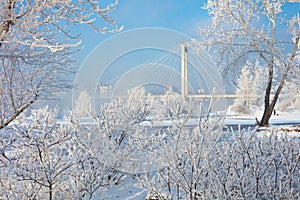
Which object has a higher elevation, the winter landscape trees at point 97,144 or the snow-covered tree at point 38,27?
the snow-covered tree at point 38,27

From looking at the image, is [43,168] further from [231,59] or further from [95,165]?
[231,59]

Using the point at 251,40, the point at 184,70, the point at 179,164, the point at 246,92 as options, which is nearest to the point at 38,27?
the point at 179,164

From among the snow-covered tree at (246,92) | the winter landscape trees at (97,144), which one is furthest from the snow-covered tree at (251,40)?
the snow-covered tree at (246,92)

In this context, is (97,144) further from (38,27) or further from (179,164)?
(38,27)

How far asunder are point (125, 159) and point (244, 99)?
27.1 meters

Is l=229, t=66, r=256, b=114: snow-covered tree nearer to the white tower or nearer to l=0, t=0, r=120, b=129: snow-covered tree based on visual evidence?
the white tower

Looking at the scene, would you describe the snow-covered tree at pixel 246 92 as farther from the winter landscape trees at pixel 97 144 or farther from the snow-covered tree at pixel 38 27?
the snow-covered tree at pixel 38 27

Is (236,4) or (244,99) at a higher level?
(236,4)

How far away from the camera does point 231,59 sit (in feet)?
35.2

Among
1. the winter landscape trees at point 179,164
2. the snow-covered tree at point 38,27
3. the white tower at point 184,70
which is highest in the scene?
the white tower at point 184,70

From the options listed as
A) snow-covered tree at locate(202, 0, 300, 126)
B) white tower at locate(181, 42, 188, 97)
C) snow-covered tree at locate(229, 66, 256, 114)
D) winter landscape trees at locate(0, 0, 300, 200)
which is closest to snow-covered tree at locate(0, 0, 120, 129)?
winter landscape trees at locate(0, 0, 300, 200)

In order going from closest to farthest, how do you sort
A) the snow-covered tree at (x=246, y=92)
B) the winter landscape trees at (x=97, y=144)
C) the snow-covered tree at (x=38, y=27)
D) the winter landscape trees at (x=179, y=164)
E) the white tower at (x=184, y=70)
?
1. the snow-covered tree at (x=38, y=27)
2. the winter landscape trees at (x=97, y=144)
3. the winter landscape trees at (x=179, y=164)
4. the white tower at (x=184, y=70)
5. the snow-covered tree at (x=246, y=92)

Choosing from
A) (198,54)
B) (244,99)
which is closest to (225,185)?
(198,54)

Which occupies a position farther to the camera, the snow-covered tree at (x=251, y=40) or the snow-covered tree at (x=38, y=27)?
the snow-covered tree at (x=251, y=40)
